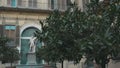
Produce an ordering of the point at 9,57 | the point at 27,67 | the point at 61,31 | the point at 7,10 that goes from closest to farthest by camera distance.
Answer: the point at 61,31 < the point at 9,57 < the point at 27,67 < the point at 7,10

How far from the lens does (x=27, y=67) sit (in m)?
32.4

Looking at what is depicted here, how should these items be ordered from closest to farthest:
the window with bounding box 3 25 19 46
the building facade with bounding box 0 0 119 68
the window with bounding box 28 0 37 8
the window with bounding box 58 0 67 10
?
the window with bounding box 3 25 19 46 → the building facade with bounding box 0 0 119 68 → the window with bounding box 28 0 37 8 → the window with bounding box 58 0 67 10

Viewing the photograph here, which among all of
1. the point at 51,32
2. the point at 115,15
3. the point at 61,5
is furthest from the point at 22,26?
the point at 115,15

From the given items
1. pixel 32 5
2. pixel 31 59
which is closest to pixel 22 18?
pixel 32 5

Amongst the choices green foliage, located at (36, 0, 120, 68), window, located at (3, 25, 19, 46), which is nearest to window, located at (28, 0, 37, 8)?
window, located at (3, 25, 19, 46)

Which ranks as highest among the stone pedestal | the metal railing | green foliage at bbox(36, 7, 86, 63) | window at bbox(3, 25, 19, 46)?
the metal railing

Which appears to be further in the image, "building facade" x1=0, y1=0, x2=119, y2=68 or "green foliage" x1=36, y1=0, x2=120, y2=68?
"building facade" x1=0, y1=0, x2=119, y2=68

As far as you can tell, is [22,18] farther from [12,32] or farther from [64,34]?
[64,34]

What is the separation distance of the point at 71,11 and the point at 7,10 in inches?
727

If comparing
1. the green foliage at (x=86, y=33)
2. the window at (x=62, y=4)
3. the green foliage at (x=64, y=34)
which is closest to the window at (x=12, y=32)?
the window at (x=62, y=4)

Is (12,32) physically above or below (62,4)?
below

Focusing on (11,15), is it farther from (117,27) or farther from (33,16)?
(117,27)

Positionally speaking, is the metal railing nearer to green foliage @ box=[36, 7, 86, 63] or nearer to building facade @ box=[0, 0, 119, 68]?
building facade @ box=[0, 0, 119, 68]

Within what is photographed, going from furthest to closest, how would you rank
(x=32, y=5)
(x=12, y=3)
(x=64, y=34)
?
(x=32, y=5) → (x=12, y=3) → (x=64, y=34)
